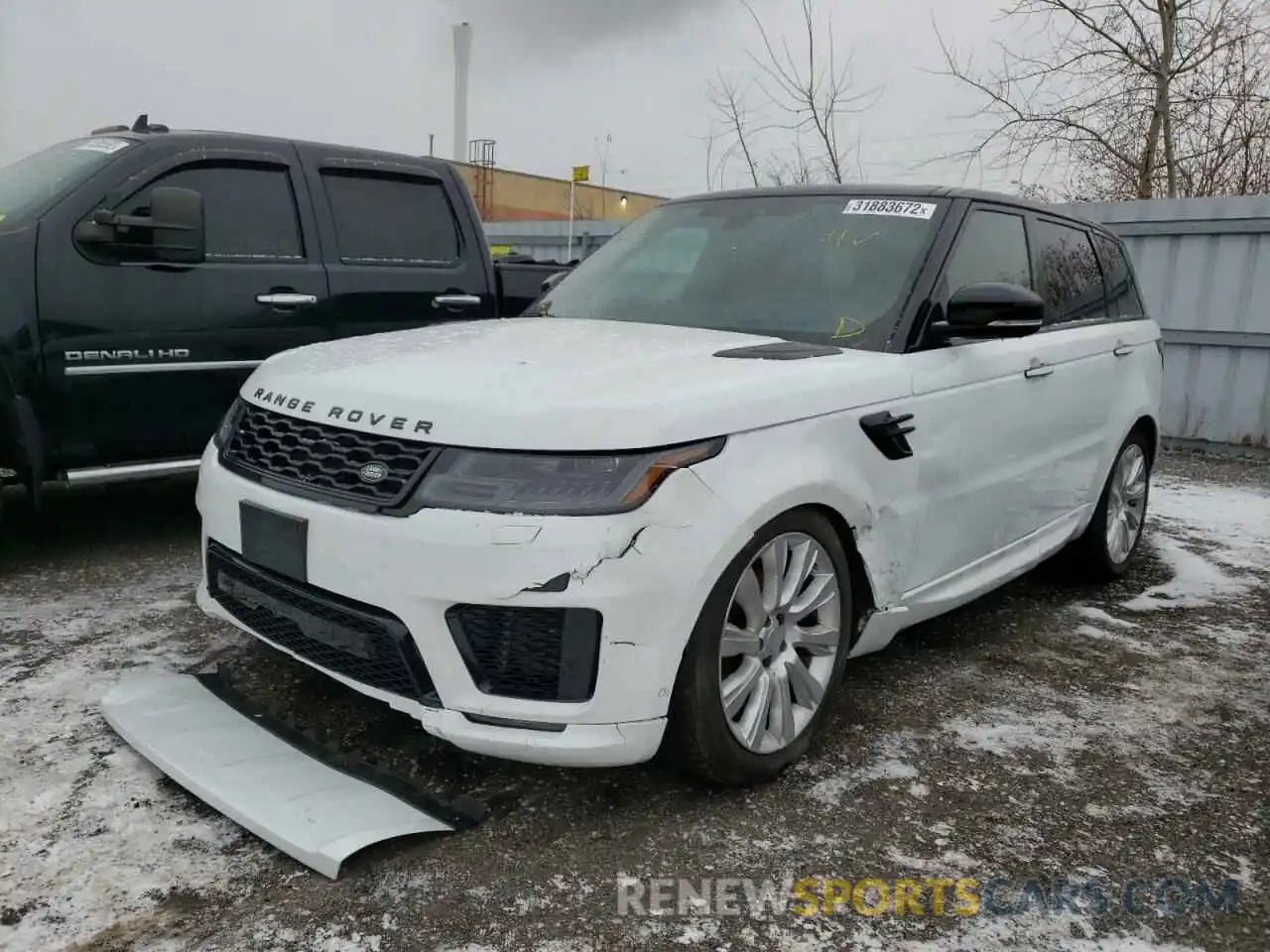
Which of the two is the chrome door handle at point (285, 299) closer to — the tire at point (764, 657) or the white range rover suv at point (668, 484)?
the white range rover suv at point (668, 484)

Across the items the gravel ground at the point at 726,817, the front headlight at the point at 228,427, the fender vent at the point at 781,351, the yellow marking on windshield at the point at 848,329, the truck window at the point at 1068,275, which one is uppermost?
the truck window at the point at 1068,275

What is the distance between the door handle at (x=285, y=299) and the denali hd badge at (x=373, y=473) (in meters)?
2.57

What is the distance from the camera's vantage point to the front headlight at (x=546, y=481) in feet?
7.32

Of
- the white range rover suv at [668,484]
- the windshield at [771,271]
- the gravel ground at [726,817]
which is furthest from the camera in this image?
the windshield at [771,271]

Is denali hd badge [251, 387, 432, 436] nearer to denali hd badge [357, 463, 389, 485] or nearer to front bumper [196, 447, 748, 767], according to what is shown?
denali hd badge [357, 463, 389, 485]

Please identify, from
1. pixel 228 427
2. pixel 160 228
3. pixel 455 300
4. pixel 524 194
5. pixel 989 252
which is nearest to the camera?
pixel 228 427

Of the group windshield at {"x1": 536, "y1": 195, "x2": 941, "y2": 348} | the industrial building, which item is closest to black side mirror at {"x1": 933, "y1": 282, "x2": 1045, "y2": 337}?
windshield at {"x1": 536, "y1": 195, "x2": 941, "y2": 348}

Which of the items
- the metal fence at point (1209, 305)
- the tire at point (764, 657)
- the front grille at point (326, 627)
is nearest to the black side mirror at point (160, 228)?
the front grille at point (326, 627)

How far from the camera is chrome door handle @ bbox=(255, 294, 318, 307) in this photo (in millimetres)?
4633

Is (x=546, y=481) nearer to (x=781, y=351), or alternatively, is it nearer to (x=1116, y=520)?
(x=781, y=351)

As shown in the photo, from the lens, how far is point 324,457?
251 cm

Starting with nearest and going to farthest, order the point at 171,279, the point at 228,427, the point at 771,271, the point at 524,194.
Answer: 1. the point at 228,427
2. the point at 771,271
3. the point at 171,279
4. the point at 524,194

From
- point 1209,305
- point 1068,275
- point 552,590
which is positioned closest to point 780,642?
point 552,590

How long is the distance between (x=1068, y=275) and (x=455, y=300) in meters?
2.97
